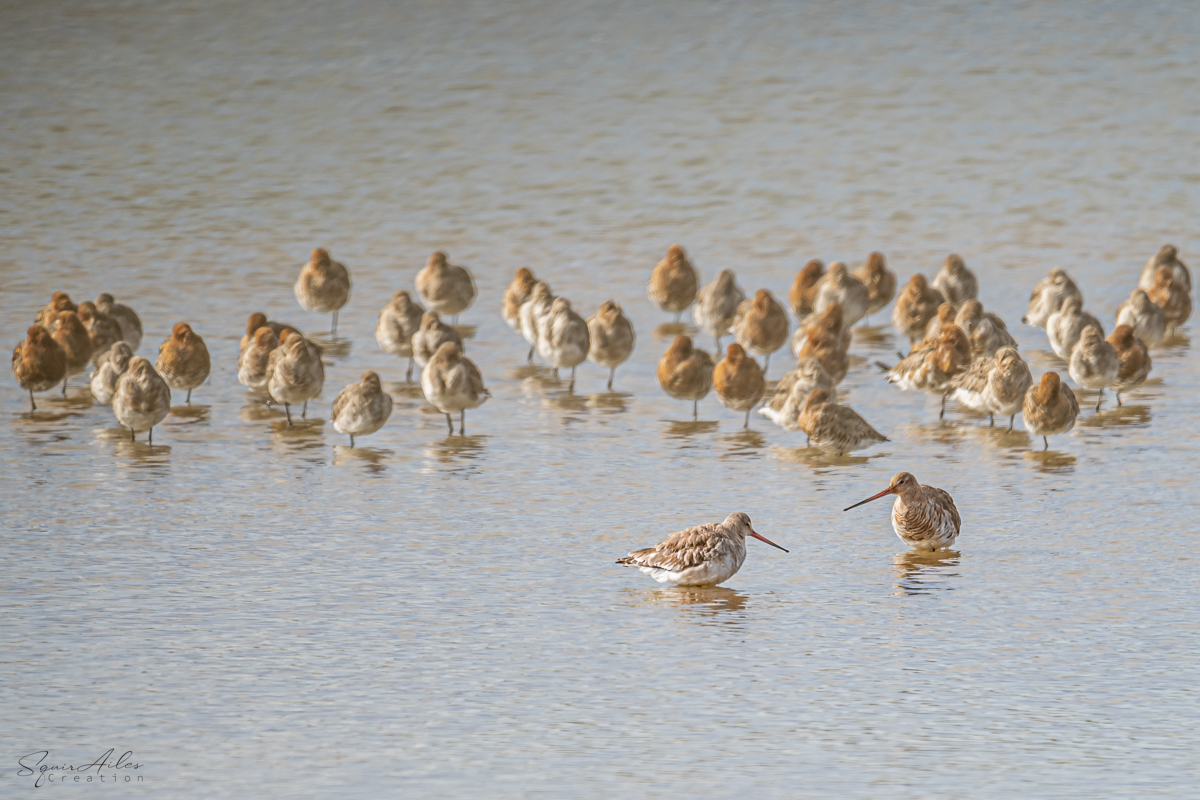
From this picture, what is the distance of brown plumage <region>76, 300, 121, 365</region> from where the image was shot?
1772 cm

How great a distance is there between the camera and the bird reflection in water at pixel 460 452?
14.3 metres

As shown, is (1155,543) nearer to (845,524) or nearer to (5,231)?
(845,524)

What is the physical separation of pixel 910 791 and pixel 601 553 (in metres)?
4.27

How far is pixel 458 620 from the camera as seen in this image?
10.1 metres

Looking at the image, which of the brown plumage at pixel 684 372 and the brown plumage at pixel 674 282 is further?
the brown plumage at pixel 674 282

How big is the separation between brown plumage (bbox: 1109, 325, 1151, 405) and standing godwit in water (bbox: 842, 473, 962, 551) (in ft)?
18.2

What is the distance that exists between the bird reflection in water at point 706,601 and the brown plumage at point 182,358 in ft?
22.8

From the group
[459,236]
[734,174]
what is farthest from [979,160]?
[459,236]

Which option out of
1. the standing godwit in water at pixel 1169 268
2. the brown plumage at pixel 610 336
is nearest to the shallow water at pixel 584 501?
the brown plumage at pixel 610 336

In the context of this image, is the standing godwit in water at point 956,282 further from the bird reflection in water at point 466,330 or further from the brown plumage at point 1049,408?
the brown plumage at point 1049,408

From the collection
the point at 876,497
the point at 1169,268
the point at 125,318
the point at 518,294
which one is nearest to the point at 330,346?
the point at 518,294

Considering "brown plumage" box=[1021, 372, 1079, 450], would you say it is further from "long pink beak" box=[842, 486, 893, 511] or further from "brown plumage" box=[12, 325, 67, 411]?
"brown plumage" box=[12, 325, 67, 411]

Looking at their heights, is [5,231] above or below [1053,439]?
above

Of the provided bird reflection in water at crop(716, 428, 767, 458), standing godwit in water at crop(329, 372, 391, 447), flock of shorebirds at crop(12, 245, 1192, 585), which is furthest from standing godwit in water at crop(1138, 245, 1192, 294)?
standing godwit in water at crop(329, 372, 391, 447)
